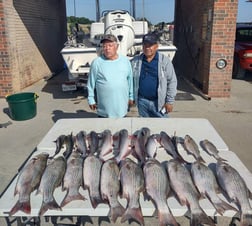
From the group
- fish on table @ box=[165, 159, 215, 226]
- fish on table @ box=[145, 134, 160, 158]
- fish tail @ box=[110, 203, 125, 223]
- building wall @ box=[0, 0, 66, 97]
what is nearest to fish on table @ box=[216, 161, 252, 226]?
fish on table @ box=[165, 159, 215, 226]

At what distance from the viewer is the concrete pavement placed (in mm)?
4754

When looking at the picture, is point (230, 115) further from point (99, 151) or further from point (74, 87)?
point (99, 151)

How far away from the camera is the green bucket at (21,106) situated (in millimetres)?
6109

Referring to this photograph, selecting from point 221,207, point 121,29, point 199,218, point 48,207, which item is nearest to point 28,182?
point 48,207

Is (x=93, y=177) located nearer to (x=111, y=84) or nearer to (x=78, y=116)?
(x=111, y=84)

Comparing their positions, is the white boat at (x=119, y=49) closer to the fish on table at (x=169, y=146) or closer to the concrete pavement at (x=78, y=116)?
the concrete pavement at (x=78, y=116)

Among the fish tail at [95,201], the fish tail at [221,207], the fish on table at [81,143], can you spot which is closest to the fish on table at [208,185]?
the fish tail at [221,207]

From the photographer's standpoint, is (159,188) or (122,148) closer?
(159,188)

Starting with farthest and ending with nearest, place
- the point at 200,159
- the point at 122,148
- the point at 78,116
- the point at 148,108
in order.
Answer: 1. the point at 78,116
2. the point at 148,108
3. the point at 122,148
4. the point at 200,159

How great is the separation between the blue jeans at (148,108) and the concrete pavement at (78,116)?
4.48ft

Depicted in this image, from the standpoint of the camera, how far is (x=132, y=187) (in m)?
2.05

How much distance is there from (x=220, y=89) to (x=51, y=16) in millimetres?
8017

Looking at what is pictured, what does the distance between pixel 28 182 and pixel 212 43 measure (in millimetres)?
6322

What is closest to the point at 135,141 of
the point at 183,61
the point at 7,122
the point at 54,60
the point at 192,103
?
the point at 7,122
